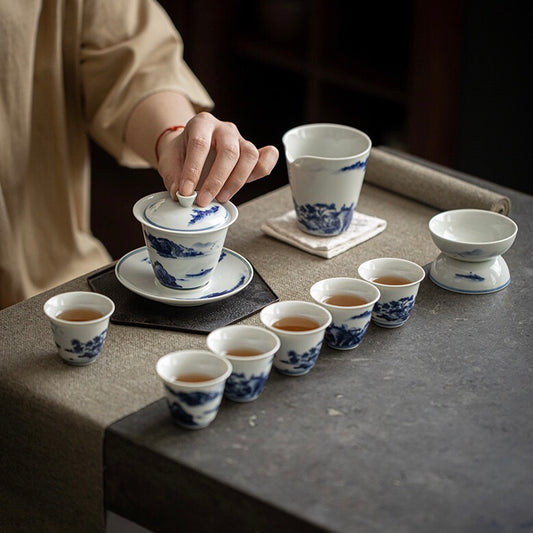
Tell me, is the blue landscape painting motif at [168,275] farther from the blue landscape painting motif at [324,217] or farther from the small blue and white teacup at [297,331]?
the blue landscape painting motif at [324,217]

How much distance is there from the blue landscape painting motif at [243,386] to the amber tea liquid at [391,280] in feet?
0.97

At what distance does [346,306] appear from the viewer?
1183mm

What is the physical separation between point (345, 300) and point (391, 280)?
0.11 meters

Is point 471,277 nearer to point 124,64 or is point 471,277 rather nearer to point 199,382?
point 199,382

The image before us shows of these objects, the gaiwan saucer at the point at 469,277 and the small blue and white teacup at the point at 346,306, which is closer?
the small blue and white teacup at the point at 346,306

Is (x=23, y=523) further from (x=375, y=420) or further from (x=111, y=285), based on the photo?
(x=375, y=420)

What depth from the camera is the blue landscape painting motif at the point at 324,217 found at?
4.70 feet

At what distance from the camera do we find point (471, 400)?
108 centimetres

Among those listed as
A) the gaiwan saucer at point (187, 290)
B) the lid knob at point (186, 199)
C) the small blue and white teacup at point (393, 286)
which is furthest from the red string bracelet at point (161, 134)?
the small blue and white teacup at point (393, 286)

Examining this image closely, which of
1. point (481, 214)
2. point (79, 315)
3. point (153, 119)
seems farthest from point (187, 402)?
point (153, 119)

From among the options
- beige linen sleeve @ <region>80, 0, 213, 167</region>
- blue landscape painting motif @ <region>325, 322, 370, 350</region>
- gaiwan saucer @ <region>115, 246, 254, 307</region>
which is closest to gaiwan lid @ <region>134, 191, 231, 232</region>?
gaiwan saucer @ <region>115, 246, 254, 307</region>

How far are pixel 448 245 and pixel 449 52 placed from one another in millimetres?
1289

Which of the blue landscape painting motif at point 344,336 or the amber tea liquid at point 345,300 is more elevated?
the amber tea liquid at point 345,300

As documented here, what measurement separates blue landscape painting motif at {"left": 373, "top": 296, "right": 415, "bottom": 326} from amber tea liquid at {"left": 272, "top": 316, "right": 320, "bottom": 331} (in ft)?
0.42
